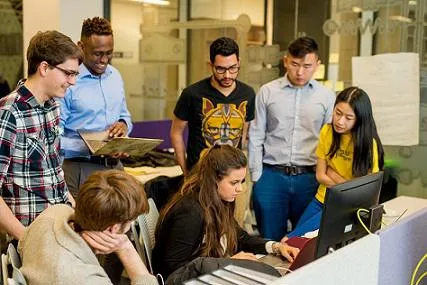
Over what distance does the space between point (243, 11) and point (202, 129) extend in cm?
208

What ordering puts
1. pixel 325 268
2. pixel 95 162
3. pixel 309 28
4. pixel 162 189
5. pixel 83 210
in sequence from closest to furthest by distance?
pixel 325 268, pixel 83 210, pixel 162 189, pixel 95 162, pixel 309 28

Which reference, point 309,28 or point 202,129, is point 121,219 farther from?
point 309,28

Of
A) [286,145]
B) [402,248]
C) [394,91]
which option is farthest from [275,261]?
[394,91]

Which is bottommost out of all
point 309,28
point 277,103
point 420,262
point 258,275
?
point 420,262

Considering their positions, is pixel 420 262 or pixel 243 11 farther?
pixel 243 11

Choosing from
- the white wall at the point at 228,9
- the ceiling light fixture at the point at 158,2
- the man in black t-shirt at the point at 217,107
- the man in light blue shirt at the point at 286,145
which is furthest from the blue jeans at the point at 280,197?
the ceiling light fixture at the point at 158,2

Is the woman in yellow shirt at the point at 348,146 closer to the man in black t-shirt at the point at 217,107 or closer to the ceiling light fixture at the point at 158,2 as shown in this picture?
the man in black t-shirt at the point at 217,107

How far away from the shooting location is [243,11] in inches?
183

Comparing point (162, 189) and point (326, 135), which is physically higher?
point (326, 135)

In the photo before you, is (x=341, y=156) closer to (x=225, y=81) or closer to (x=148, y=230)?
(x=225, y=81)

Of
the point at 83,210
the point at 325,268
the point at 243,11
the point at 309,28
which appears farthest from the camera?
the point at 243,11

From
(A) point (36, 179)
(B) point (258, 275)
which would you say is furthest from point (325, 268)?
(A) point (36, 179)

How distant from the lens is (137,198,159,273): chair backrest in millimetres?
2096

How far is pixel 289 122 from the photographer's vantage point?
3092mm
